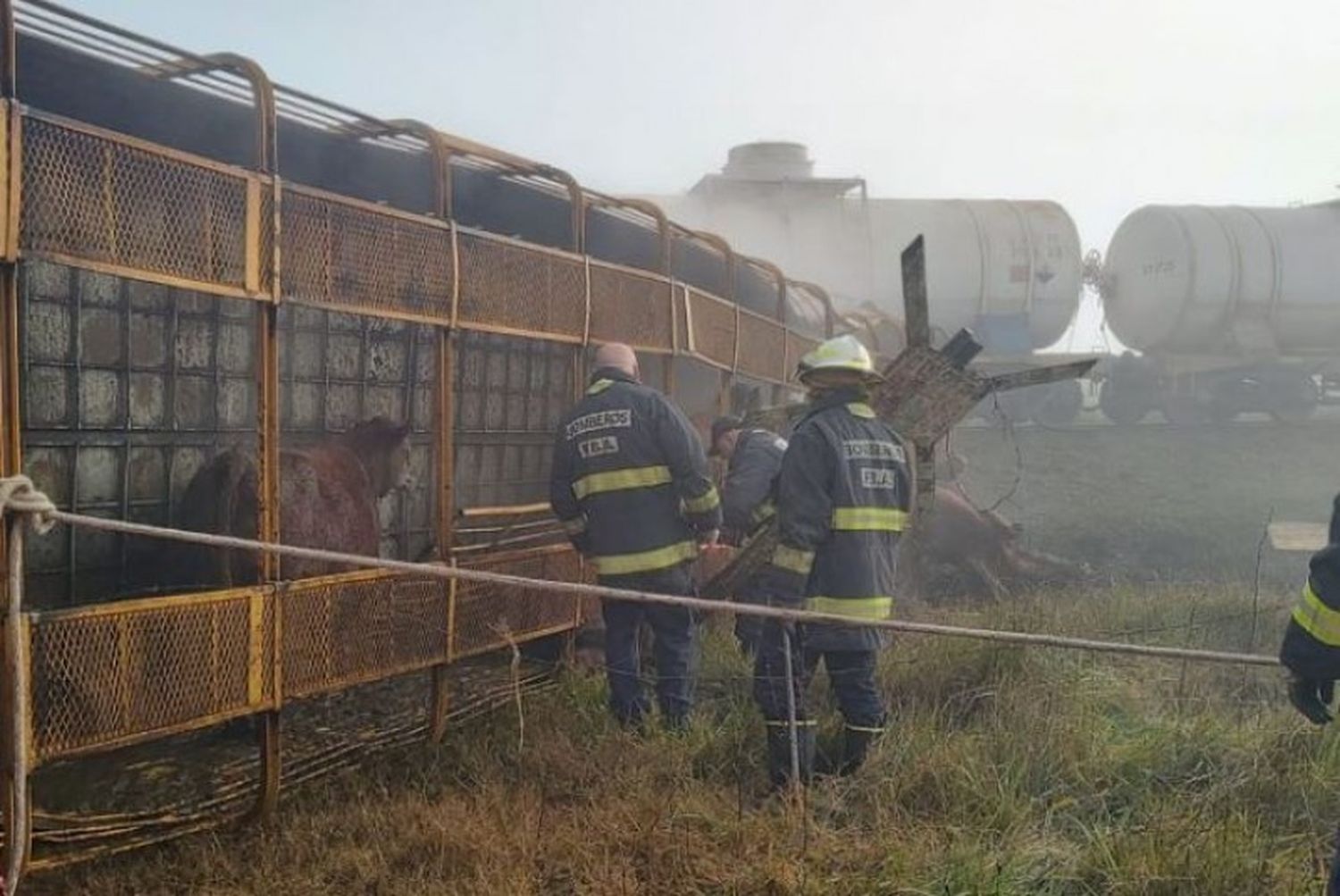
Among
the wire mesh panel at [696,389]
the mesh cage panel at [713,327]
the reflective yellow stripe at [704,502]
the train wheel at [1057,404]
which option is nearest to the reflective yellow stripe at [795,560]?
the reflective yellow stripe at [704,502]

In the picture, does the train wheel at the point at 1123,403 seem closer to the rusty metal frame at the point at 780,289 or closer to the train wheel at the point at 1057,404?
the train wheel at the point at 1057,404

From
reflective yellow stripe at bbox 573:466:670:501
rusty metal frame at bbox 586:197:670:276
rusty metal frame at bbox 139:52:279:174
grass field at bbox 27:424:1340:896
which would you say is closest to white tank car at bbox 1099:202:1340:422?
grass field at bbox 27:424:1340:896

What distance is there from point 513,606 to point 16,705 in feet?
8.04

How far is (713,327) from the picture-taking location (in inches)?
290

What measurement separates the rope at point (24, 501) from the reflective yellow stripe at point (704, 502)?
282cm

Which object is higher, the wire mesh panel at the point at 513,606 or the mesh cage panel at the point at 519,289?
the mesh cage panel at the point at 519,289

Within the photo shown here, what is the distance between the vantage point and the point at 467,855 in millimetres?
3543

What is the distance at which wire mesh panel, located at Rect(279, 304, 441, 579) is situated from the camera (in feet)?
16.9

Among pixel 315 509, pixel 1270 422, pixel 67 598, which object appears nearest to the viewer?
pixel 67 598

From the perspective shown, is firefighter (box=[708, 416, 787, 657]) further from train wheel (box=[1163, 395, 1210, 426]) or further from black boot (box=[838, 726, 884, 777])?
train wheel (box=[1163, 395, 1210, 426])

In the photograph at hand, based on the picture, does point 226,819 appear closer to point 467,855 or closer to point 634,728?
point 467,855

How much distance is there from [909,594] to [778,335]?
253 cm

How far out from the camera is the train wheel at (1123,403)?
2030 cm

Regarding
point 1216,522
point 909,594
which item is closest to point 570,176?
point 909,594
